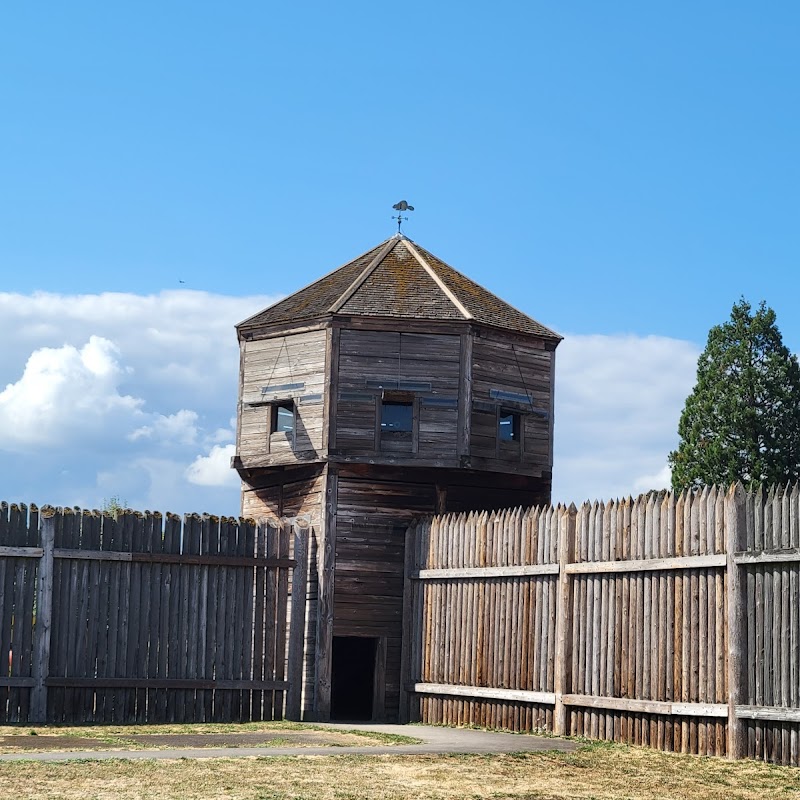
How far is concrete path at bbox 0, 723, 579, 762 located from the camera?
48.4ft

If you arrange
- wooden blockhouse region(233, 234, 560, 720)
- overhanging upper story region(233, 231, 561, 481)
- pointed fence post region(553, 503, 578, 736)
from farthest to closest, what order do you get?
1. overhanging upper story region(233, 231, 561, 481)
2. wooden blockhouse region(233, 234, 560, 720)
3. pointed fence post region(553, 503, 578, 736)

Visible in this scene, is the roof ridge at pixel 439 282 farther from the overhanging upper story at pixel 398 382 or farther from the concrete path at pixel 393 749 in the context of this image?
the concrete path at pixel 393 749

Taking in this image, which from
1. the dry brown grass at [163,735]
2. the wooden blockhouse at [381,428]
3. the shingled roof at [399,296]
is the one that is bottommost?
the dry brown grass at [163,735]

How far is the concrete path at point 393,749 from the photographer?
14.8 meters

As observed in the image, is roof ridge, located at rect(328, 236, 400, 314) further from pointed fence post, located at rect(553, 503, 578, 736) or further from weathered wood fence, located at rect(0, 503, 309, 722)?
pointed fence post, located at rect(553, 503, 578, 736)

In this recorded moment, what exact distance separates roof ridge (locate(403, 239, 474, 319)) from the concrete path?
763cm

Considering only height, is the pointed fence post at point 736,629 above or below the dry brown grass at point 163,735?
above

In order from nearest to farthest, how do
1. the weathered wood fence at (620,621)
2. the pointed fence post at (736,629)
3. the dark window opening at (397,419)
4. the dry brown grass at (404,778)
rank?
the dry brown grass at (404,778) < the weathered wood fence at (620,621) < the pointed fence post at (736,629) < the dark window opening at (397,419)

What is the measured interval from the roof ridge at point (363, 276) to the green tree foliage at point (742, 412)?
18599 millimetres

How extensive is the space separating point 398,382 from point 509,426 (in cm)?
238

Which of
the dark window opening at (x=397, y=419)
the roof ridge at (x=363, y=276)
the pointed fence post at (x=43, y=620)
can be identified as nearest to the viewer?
the pointed fence post at (x=43, y=620)

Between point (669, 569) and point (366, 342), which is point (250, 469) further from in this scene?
point (669, 569)

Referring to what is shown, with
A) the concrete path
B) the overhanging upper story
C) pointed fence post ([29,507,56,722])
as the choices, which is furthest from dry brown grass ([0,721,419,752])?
the overhanging upper story

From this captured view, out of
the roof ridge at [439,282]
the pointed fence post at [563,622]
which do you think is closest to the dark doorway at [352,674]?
the roof ridge at [439,282]
